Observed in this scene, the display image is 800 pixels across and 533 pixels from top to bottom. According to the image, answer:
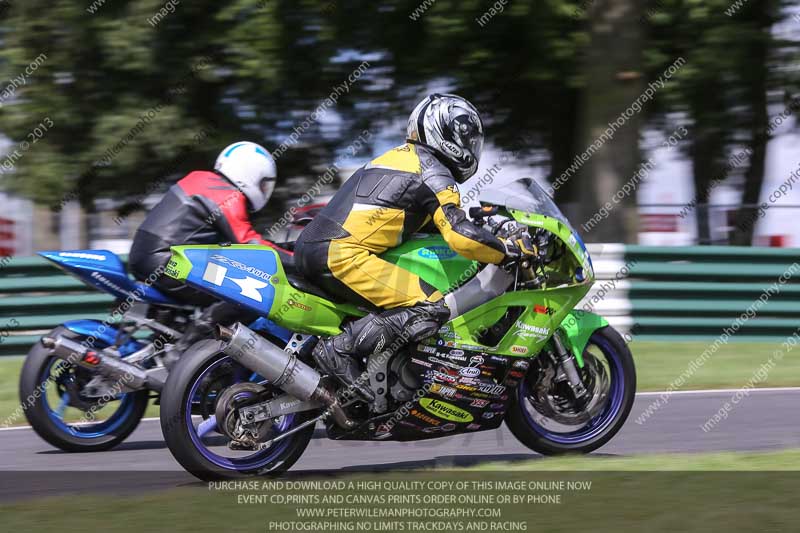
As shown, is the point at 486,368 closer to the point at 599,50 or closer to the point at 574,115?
the point at 599,50

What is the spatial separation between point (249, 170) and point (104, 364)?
1.48m

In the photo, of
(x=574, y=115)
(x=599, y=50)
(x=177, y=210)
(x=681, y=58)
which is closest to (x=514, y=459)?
(x=177, y=210)

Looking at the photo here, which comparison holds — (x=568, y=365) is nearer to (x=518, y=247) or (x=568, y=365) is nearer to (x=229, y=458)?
(x=518, y=247)

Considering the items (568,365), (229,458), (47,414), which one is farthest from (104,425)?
(568,365)

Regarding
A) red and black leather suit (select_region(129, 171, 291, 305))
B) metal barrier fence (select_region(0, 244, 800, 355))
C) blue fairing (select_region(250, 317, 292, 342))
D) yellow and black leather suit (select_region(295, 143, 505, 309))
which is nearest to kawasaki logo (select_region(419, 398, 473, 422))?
yellow and black leather suit (select_region(295, 143, 505, 309))

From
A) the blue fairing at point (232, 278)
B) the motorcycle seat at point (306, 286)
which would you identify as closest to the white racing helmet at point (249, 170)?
the motorcycle seat at point (306, 286)

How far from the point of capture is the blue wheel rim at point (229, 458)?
17.4ft

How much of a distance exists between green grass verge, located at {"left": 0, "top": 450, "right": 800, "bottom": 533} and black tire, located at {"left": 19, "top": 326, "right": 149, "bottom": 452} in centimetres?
145

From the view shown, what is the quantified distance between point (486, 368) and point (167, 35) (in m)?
8.32

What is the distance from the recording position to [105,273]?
662cm

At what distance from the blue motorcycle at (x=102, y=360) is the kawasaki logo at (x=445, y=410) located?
1.80m

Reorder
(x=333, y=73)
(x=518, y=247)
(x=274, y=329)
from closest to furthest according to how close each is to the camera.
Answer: (x=518, y=247) < (x=274, y=329) < (x=333, y=73)

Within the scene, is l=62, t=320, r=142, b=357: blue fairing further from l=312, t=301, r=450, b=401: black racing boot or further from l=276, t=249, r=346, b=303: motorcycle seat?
l=312, t=301, r=450, b=401: black racing boot

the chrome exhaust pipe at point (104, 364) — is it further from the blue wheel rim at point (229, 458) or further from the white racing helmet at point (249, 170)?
the white racing helmet at point (249, 170)
